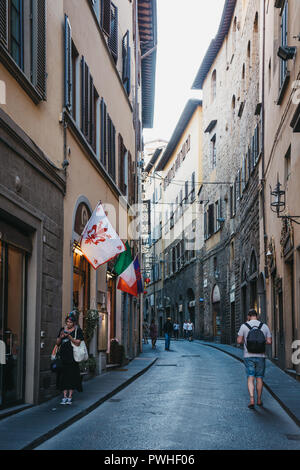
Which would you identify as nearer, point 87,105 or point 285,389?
point 285,389

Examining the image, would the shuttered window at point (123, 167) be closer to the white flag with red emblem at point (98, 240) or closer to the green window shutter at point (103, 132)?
the green window shutter at point (103, 132)

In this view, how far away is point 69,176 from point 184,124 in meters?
39.3

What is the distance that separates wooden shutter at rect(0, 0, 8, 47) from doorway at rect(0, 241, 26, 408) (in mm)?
2906

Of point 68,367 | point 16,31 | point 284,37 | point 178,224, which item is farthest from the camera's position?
point 178,224

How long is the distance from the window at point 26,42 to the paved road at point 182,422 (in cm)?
520

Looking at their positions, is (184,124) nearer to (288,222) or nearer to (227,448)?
(288,222)

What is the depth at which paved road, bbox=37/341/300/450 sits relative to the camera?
806 cm

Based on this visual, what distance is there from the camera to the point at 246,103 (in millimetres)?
30000

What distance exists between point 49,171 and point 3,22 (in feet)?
10.7

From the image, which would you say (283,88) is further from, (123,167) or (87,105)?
(123,167)

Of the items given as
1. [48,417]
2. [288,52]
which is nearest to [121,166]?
[288,52]

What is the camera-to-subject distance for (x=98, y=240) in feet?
49.0

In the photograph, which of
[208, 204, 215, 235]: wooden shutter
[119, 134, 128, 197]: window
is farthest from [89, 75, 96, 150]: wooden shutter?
[208, 204, 215, 235]: wooden shutter

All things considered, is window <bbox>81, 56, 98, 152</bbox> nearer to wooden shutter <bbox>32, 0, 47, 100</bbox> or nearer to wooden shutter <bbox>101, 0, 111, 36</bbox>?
wooden shutter <bbox>101, 0, 111, 36</bbox>
